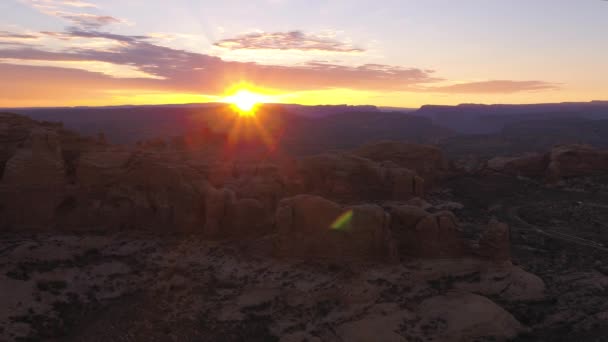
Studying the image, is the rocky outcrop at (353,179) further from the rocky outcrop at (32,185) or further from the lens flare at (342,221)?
the rocky outcrop at (32,185)

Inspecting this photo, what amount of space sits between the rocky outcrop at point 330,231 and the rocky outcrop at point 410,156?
83.3 feet

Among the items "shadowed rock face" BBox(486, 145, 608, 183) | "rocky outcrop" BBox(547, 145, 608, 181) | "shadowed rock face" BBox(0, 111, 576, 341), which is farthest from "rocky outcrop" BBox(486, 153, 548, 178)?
"shadowed rock face" BBox(0, 111, 576, 341)

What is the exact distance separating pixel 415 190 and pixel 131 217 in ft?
76.0

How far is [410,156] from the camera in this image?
4941 cm

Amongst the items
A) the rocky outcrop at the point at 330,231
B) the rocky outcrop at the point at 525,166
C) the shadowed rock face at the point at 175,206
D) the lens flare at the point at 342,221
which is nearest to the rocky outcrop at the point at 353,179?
the shadowed rock face at the point at 175,206

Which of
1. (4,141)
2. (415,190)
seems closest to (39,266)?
(4,141)

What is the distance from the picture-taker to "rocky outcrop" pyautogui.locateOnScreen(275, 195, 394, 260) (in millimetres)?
23359

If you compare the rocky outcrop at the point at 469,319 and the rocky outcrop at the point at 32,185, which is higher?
the rocky outcrop at the point at 32,185

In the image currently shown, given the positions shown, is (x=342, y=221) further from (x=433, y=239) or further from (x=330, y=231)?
(x=433, y=239)

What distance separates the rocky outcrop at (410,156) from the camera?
48.5 m

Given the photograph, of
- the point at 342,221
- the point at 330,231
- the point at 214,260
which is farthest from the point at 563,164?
the point at 214,260

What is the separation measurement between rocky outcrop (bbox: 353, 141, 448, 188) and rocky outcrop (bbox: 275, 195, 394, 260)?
2539 centimetres

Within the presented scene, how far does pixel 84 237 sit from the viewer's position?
25.3 meters

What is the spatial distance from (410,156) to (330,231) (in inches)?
1108
